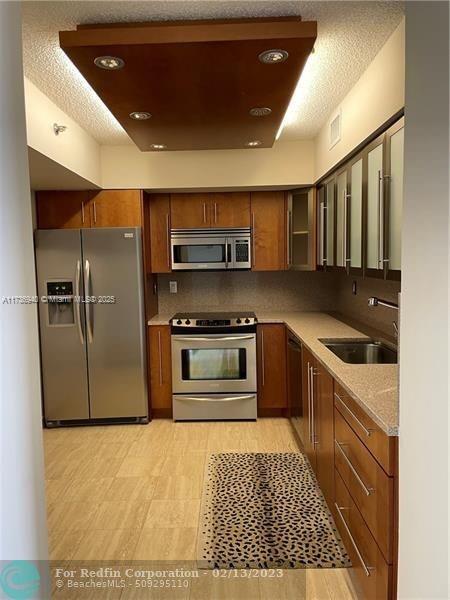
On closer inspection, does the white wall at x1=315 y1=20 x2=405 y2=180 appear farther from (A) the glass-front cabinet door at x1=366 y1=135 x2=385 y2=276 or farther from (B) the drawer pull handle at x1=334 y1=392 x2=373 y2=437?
(B) the drawer pull handle at x1=334 y1=392 x2=373 y2=437

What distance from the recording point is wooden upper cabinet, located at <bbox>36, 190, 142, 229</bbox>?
3746 millimetres

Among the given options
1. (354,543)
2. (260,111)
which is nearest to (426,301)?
(354,543)

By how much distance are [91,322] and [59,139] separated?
1.56 m

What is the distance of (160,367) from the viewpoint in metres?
3.91

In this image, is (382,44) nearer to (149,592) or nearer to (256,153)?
(256,153)

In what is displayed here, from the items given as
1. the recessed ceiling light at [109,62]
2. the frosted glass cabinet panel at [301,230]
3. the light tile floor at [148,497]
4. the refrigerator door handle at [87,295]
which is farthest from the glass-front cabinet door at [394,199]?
the refrigerator door handle at [87,295]

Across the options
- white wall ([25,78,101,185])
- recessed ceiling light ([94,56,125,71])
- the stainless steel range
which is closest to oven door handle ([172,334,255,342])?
the stainless steel range

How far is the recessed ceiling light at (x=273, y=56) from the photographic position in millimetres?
1854

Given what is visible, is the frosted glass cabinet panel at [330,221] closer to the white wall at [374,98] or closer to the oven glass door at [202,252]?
the white wall at [374,98]

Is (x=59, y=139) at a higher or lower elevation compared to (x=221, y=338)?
higher

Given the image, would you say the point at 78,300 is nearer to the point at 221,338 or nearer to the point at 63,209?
the point at 63,209

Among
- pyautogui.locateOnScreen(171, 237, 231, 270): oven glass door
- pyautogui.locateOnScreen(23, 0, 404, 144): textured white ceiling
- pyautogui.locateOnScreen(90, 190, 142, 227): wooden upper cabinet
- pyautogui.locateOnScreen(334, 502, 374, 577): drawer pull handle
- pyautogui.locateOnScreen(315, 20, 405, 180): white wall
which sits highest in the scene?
pyautogui.locateOnScreen(23, 0, 404, 144): textured white ceiling

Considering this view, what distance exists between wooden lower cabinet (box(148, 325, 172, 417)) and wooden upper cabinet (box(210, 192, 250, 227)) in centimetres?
116

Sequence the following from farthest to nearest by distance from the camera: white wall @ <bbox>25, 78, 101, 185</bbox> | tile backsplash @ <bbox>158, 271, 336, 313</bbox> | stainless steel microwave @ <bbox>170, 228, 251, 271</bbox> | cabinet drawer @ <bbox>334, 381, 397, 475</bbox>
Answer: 1. tile backsplash @ <bbox>158, 271, 336, 313</bbox>
2. stainless steel microwave @ <bbox>170, 228, 251, 271</bbox>
3. white wall @ <bbox>25, 78, 101, 185</bbox>
4. cabinet drawer @ <bbox>334, 381, 397, 475</bbox>
